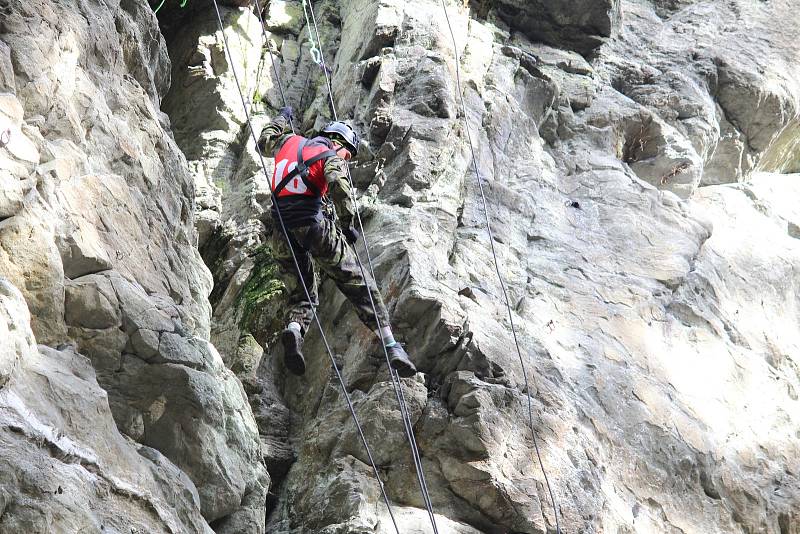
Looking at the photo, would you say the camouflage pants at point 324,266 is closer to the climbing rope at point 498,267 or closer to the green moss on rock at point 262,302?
the climbing rope at point 498,267

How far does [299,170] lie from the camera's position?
25.3 feet

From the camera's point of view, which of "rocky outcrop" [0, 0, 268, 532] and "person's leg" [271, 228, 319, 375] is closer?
"rocky outcrop" [0, 0, 268, 532]

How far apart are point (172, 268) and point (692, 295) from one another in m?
6.13

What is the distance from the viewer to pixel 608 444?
841cm

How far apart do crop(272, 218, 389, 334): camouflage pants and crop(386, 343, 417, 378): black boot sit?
0.92 feet

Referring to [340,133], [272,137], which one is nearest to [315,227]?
[340,133]

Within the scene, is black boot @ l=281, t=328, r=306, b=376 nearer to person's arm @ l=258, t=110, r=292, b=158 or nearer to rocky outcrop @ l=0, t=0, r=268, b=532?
rocky outcrop @ l=0, t=0, r=268, b=532

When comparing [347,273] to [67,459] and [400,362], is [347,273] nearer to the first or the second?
[400,362]

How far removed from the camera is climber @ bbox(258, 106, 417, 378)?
762 cm

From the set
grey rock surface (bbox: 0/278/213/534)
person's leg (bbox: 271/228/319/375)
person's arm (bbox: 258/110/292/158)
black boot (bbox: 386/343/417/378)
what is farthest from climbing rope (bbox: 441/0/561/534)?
grey rock surface (bbox: 0/278/213/534)

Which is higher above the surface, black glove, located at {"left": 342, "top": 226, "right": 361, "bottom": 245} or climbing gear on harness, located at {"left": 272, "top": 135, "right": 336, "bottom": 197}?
climbing gear on harness, located at {"left": 272, "top": 135, "right": 336, "bottom": 197}

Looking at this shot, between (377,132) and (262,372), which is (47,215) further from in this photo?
(377,132)

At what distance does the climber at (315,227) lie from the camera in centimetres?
762

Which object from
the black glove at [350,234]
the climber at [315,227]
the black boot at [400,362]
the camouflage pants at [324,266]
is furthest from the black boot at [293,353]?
the black glove at [350,234]
